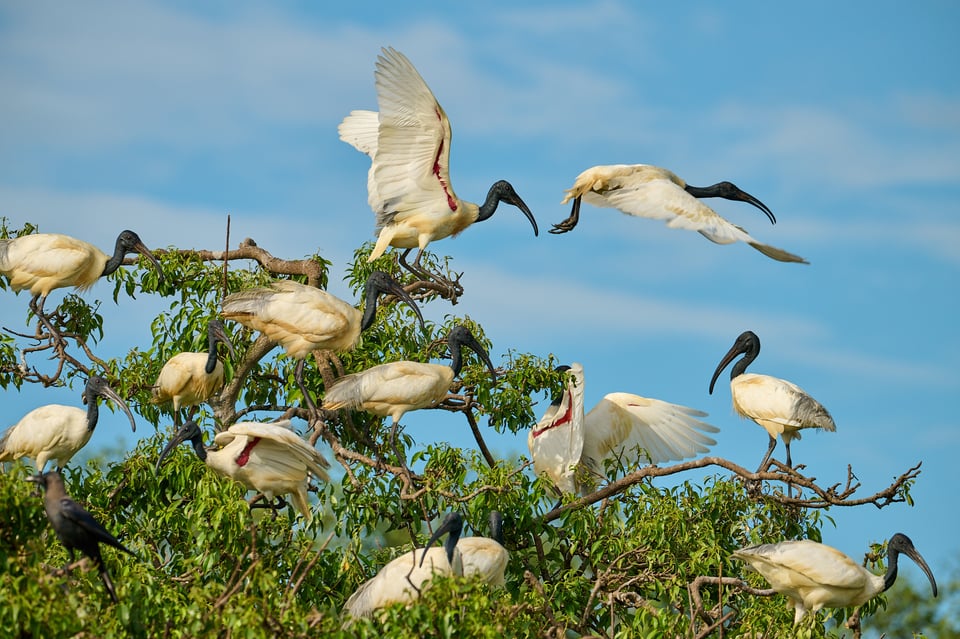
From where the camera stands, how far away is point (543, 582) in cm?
877

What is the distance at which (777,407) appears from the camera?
10.9m

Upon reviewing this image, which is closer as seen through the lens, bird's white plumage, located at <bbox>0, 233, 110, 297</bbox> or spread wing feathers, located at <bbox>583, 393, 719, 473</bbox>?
bird's white plumage, located at <bbox>0, 233, 110, 297</bbox>

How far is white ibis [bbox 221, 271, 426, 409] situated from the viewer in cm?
934

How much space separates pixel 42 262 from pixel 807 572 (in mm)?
6104

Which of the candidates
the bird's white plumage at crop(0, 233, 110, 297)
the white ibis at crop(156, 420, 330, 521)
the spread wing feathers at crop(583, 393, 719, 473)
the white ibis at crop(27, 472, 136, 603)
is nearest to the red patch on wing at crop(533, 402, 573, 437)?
the spread wing feathers at crop(583, 393, 719, 473)

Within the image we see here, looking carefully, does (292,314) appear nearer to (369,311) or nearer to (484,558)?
(369,311)

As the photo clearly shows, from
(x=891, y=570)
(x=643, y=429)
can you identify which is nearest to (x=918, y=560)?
(x=891, y=570)

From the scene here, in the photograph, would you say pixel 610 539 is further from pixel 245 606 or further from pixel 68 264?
pixel 68 264

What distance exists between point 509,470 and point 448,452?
46cm

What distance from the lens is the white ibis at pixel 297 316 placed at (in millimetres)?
9336

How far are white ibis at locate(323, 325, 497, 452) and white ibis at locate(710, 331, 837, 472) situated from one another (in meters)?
2.73

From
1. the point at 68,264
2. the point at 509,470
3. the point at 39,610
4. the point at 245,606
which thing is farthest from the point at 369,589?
the point at 68,264

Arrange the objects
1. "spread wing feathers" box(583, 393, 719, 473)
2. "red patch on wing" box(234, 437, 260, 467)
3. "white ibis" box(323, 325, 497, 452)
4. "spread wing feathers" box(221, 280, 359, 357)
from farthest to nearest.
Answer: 1. "spread wing feathers" box(583, 393, 719, 473)
2. "spread wing feathers" box(221, 280, 359, 357)
3. "white ibis" box(323, 325, 497, 452)
4. "red patch on wing" box(234, 437, 260, 467)

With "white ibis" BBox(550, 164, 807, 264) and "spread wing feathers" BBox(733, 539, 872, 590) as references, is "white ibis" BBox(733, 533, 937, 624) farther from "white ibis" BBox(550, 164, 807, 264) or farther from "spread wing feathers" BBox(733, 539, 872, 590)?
"white ibis" BBox(550, 164, 807, 264)
